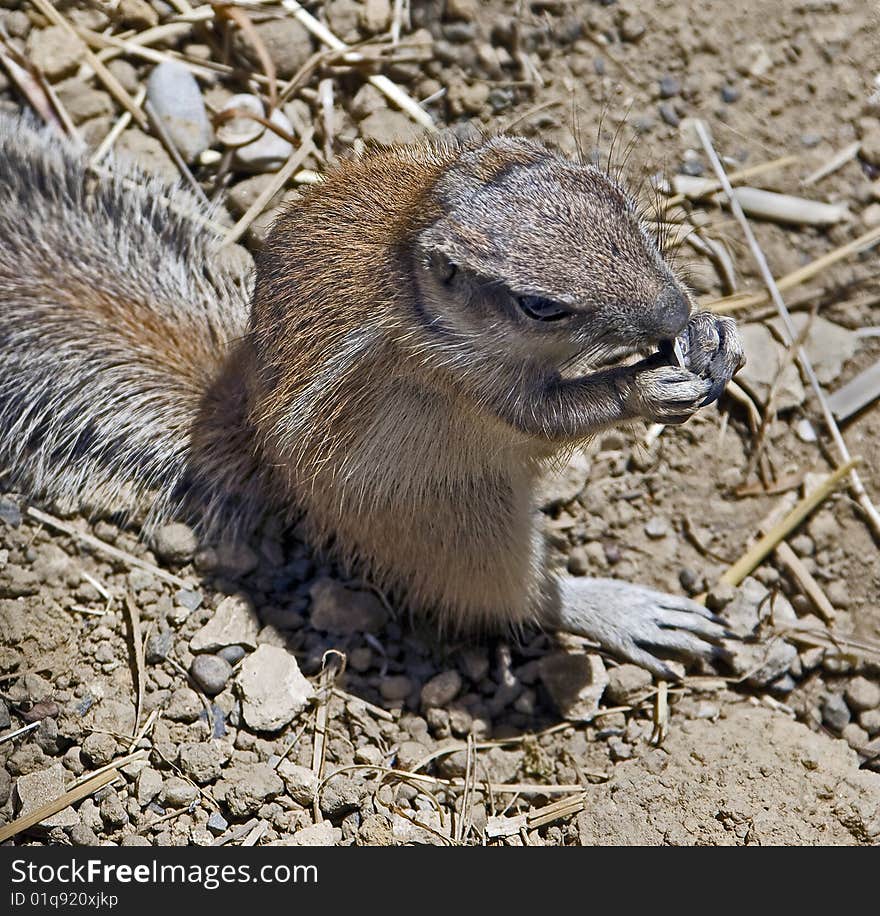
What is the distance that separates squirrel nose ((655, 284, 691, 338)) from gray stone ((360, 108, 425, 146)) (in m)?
1.91

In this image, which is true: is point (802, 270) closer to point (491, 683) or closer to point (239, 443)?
point (491, 683)

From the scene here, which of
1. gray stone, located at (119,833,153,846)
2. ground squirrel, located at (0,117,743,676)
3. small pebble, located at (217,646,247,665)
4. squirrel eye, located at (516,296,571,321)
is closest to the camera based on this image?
squirrel eye, located at (516,296,571,321)

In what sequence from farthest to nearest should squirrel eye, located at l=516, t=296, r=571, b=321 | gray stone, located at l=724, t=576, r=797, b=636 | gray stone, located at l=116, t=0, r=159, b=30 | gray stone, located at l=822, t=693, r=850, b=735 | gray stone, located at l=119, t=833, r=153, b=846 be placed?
1. gray stone, located at l=116, t=0, r=159, b=30
2. gray stone, located at l=724, t=576, r=797, b=636
3. gray stone, located at l=822, t=693, r=850, b=735
4. gray stone, located at l=119, t=833, r=153, b=846
5. squirrel eye, located at l=516, t=296, r=571, b=321

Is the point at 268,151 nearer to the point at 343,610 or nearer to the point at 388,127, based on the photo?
the point at 388,127

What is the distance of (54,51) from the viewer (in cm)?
429

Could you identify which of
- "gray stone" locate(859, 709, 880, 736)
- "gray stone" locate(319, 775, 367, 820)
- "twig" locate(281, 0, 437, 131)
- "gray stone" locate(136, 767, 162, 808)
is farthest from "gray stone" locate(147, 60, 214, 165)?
"gray stone" locate(859, 709, 880, 736)

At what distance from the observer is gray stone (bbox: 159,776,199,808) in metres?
3.24

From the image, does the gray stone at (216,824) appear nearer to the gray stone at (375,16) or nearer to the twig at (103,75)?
the twig at (103,75)

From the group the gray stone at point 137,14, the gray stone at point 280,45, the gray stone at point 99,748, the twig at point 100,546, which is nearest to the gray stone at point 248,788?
the gray stone at point 99,748

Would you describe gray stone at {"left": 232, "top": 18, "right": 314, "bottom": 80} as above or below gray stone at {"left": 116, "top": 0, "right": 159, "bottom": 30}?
below

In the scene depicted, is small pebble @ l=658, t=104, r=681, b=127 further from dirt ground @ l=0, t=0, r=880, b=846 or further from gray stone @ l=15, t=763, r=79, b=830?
gray stone @ l=15, t=763, r=79, b=830

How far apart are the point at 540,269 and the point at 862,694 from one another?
2157mm

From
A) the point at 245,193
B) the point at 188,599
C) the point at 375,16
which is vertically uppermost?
the point at 375,16

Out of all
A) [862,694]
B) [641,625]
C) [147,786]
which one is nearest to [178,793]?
[147,786]
